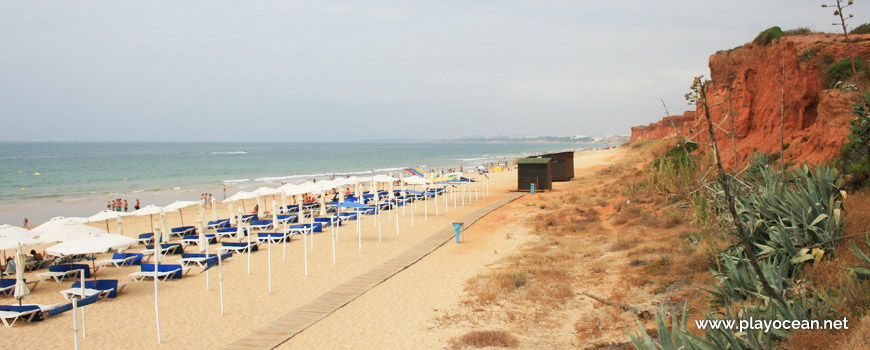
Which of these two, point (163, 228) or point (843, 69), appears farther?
point (163, 228)

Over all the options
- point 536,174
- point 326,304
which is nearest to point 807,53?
point 536,174

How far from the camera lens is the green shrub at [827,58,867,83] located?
527 inches

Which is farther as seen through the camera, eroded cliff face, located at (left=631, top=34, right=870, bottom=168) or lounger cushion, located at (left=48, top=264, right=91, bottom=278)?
lounger cushion, located at (left=48, top=264, right=91, bottom=278)

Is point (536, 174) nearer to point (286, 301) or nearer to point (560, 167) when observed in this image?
point (560, 167)

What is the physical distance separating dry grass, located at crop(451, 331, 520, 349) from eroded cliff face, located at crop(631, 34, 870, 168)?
583cm

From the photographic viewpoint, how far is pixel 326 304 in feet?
32.7

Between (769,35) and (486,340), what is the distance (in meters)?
16.0

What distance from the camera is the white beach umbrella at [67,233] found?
12.3 m

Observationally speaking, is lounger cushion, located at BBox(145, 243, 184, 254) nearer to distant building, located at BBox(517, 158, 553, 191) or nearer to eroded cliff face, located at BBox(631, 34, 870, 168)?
eroded cliff face, located at BBox(631, 34, 870, 168)

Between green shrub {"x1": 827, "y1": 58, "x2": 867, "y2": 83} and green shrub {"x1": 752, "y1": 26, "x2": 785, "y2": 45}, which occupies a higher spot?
green shrub {"x1": 752, "y1": 26, "x2": 785, "y2": 45}

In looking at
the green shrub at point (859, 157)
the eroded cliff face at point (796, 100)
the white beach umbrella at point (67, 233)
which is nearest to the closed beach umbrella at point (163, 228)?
the white beach umbrella at point (67, 233)

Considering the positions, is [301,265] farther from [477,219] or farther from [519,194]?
[519,194]

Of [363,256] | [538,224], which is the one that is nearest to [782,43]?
[538,224]

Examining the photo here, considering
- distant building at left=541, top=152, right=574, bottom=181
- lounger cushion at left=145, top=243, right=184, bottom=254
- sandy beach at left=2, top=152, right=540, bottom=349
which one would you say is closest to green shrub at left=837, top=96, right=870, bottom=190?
sandy beach at left=2, top=152, right=540, bottom=349
